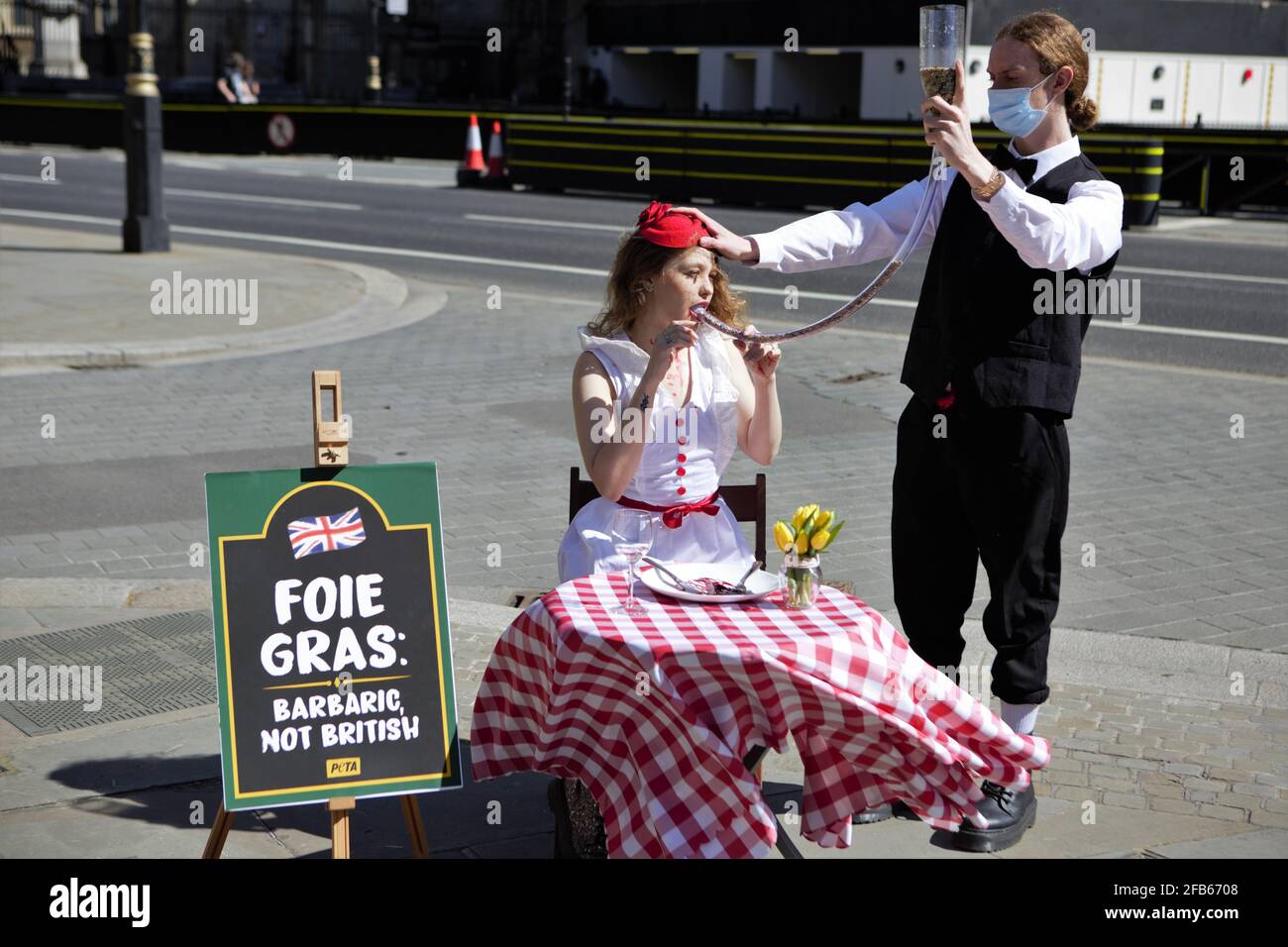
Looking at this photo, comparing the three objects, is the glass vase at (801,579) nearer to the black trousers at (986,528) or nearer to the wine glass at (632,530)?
the wine glass at (632,530)

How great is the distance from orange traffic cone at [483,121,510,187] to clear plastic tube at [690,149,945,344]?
951 inches

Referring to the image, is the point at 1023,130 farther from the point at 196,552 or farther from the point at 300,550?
the point at 196,552

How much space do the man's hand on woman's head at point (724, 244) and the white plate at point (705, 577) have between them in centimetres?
89

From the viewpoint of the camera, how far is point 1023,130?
4.26 m

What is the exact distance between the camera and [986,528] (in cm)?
451

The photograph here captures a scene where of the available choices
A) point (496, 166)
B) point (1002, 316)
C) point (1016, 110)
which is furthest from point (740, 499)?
point (496, 166)

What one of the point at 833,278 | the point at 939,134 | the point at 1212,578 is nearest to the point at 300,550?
the point at 939,134

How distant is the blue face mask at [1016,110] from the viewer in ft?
13.8

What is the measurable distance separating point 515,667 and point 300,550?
2.17ft

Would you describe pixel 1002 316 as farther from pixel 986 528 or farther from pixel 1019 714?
pixel 1019 714

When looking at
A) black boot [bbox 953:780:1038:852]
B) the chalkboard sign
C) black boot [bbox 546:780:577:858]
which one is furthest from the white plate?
black boot [bbox 953:780:1038:852]

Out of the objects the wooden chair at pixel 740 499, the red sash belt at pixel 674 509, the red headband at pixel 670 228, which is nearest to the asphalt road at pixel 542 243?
the wooden chair at pixel 740 499

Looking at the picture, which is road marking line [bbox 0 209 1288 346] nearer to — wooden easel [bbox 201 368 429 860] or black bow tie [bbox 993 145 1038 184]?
black bow tie [bbox 993 145 1038 184]
